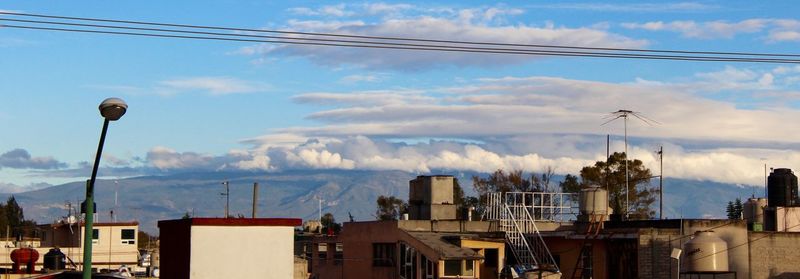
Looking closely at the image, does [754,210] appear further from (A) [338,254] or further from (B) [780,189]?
(A) [338,254]

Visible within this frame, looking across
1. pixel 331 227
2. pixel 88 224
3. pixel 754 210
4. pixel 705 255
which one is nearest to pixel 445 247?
pixel 705 255

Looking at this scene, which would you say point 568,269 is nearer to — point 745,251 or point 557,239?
point 557,239

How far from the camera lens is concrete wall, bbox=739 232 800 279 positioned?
4806 cm

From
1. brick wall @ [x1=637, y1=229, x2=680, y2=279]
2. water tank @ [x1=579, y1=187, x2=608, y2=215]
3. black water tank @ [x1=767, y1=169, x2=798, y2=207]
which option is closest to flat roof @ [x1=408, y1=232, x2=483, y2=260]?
brick wall @ [x1=637, y1=229, x2=680, y2=279]

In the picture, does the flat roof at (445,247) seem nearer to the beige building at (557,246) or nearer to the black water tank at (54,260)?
the beige building at (557,246)

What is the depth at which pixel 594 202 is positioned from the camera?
55219 mm

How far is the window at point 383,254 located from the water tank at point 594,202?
923cm

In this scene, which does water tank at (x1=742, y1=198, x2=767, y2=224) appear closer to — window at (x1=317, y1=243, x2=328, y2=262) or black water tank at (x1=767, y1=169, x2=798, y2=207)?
black water tank at (x1=767, y1=169, x2=798, y2=207)

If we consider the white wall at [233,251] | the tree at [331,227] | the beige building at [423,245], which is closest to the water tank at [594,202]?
the beige building at [423,245]

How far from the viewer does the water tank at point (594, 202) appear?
5503 cm

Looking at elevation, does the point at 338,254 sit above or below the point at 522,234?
below

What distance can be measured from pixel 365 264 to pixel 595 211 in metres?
10.6

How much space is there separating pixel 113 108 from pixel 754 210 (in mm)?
43884

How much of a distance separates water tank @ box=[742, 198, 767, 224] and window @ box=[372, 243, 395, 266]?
18326 millimetres
